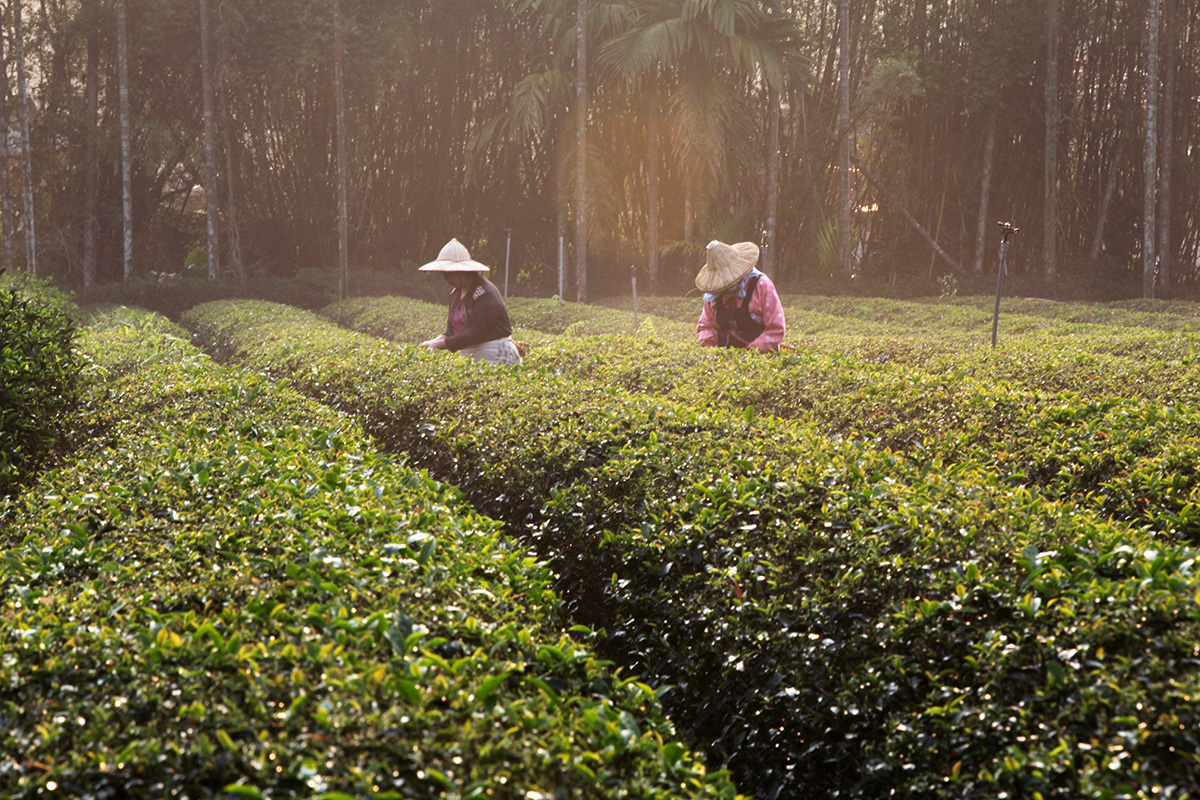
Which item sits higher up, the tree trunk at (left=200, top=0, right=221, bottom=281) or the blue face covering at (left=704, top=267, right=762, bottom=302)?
the tree trunk at (left=200, top=0, right=221, bottom=281)

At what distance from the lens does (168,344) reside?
9.17 m

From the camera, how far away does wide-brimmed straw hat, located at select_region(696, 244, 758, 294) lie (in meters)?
7.34

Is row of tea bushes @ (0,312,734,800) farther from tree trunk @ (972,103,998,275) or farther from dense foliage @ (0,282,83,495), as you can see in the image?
tree trunk @ (972,103,998,275)

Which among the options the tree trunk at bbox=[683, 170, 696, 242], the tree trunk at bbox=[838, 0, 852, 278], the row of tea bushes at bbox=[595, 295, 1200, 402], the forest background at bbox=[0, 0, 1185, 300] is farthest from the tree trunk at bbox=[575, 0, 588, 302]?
the tree trunk at bbox=[838, 0, 852, 278]

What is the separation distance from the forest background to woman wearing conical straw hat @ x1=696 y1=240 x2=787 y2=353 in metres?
14.1

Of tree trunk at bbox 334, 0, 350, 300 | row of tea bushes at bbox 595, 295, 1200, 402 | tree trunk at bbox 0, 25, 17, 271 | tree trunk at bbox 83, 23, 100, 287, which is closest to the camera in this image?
row of tea bushes at bbox 595, 295, 1200, 402

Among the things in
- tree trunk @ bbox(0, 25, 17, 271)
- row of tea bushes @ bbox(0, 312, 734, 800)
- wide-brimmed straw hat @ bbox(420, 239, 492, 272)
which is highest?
tree trunk @ bbox(0, 25, 17, 271)

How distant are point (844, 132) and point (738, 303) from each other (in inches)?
614

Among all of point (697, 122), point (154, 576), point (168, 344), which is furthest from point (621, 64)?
point (154, 576)

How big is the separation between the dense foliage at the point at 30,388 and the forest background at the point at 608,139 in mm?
16167

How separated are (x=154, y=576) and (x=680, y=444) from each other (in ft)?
7.64

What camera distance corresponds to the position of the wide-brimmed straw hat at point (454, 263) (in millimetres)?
7352

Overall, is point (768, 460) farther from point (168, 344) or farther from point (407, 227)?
point (407, 227)

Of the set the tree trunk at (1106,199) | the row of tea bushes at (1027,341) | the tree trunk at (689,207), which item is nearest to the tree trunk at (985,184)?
the tree trunk at (1106,199)
